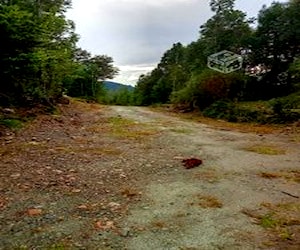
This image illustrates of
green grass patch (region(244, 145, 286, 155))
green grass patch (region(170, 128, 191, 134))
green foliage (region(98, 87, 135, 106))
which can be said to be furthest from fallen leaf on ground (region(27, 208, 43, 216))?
green foliage (region(98, 87, 135, 106))

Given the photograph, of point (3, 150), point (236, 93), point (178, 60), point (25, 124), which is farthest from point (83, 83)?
point (3, 150)

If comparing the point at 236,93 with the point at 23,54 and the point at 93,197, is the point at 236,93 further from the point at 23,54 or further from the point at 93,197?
the point at 93,197

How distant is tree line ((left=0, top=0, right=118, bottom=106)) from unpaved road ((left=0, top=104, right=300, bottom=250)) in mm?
2923

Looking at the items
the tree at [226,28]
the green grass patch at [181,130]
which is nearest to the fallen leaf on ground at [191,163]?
the green grass patch at [181,130]

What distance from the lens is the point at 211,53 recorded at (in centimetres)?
2423

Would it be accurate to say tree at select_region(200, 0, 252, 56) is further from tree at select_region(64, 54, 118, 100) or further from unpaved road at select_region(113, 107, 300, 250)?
tree at select_region(64, 54, 118, 100)

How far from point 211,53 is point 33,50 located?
46.6ft

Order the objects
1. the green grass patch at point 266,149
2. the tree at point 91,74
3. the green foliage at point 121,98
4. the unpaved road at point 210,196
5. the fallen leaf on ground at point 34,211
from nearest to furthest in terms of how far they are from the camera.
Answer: the unpaved road at point 210,196
the fallen leaf on ground at point 34,211
the green grass patch at point 266,149
the tree at point 91,74
the green foliage at point 121,98

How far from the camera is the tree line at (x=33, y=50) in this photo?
11340mm

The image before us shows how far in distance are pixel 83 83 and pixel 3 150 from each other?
3795 centimetres

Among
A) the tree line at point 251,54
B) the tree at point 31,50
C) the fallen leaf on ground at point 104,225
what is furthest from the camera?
the tree line at point 251,54

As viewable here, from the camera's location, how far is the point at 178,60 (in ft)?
141

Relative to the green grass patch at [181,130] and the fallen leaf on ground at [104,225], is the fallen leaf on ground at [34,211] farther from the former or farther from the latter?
the green grass patch at [181,130]

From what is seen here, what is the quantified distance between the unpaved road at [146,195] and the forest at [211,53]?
134 inches
